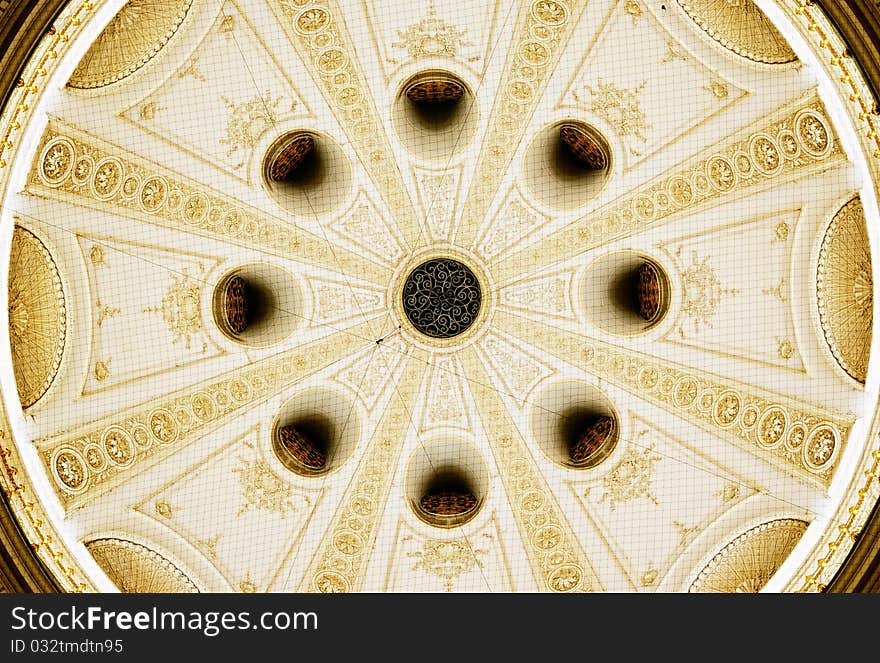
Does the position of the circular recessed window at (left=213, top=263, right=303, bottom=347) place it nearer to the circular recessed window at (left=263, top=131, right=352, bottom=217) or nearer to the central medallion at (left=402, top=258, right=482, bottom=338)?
the circular recessed window at (left=263, top=131, right=352, bottom=217)

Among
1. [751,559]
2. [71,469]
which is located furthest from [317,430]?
[751,559]

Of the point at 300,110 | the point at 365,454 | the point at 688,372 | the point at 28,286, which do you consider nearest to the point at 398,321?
the point at 365,454

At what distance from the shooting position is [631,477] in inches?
537

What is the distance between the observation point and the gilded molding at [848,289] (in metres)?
11.3

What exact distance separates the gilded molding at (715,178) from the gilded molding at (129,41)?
18.8ft

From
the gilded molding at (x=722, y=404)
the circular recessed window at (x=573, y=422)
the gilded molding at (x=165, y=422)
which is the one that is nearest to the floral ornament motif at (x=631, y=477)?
the circular recessed window at (x=573, y=422)

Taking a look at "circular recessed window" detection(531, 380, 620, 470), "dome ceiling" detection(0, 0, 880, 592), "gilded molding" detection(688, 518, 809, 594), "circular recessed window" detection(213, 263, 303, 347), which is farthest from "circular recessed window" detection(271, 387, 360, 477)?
"gilded molding" detection(688, 518, 809, 594)

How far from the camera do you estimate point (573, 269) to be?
14.0 metres

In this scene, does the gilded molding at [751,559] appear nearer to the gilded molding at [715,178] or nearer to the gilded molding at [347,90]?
the gilded molding at [715,178]

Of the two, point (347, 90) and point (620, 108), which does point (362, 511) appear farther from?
point (620, 108)

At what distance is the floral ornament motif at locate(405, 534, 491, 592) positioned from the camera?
44.9 feet

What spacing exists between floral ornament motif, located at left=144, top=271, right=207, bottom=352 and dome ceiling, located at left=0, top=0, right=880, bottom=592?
0.13 ft

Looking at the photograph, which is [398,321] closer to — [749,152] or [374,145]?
[374,145]

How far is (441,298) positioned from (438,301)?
69mm
